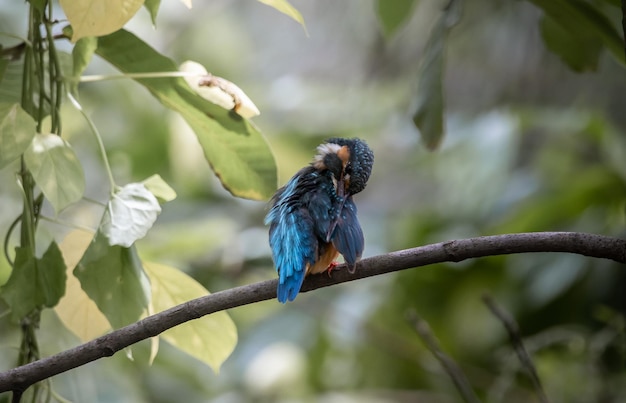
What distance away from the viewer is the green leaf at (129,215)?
98 centimetres

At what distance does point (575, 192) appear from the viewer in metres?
2.63

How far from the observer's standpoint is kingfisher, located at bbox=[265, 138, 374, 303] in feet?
3.99

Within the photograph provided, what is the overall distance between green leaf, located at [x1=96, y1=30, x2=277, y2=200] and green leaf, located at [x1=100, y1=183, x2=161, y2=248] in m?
0.22

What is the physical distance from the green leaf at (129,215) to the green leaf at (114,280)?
3cm

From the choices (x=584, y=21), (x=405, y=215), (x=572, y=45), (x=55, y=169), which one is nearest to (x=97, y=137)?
(x=55, y=169)

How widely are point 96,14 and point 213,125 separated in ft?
1.06

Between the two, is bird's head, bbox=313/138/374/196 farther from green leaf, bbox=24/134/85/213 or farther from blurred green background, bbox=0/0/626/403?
blurred green background, bbox=0/0/626/403

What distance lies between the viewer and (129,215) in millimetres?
1004

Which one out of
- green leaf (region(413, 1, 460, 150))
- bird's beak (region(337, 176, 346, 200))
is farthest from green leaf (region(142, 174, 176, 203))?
green leaf (region(413, 1, 460, 150))

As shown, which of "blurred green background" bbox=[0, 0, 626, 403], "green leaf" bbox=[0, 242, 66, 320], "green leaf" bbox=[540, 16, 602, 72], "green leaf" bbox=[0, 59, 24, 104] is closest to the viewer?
"green leaf" bbox=[0, 242, 66, 320]

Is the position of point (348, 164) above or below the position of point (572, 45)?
below

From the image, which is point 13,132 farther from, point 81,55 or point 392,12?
point 392,12

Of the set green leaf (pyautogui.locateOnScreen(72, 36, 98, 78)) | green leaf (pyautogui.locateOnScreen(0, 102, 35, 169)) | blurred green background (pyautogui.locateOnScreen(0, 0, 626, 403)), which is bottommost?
blurred green background (pyautogui.locateOnScreen(0, 0, 626, 403))

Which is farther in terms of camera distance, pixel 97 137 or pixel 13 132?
pixel 97 137
